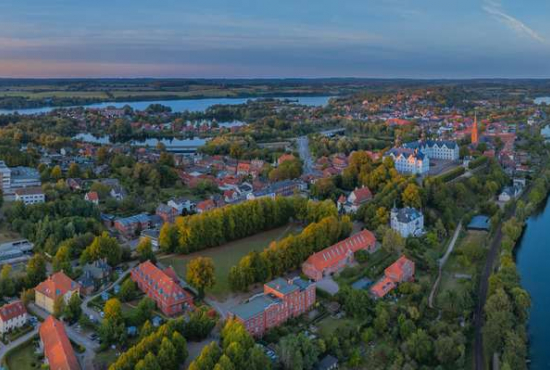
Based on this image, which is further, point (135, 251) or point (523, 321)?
point (135, 251)

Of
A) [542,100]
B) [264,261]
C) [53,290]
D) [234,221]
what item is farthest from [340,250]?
[542,100]

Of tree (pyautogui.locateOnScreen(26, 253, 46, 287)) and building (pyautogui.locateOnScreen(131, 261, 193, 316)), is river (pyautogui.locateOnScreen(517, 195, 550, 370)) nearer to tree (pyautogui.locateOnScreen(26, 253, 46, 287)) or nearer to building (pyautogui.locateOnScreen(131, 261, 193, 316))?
building (pyautogui.locateOnScreen(131, 261, 193, 316))

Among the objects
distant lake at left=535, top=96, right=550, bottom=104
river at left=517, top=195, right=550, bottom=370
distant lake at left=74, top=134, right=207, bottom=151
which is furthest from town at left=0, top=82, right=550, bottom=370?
distant lake at left=535, top=96, right=550, bottom=104

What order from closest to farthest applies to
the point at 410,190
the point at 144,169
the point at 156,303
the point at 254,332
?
the point at 254,332 → the point at 156,303 → the point at 410,190 → the point at 144,169

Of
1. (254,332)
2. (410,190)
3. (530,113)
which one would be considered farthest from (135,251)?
(530,113)

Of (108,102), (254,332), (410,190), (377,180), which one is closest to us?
(254,332)

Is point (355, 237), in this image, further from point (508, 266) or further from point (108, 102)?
point (108, 102)
